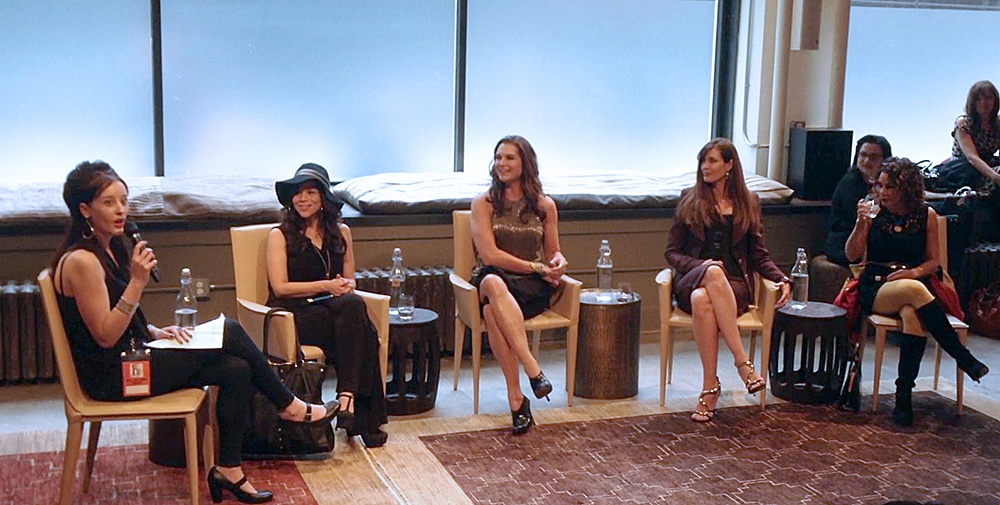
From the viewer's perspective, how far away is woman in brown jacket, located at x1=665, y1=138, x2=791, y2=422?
5062 mm

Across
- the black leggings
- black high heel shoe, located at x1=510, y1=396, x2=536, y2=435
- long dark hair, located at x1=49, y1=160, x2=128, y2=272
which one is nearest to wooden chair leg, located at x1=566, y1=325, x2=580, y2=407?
black high heel shoe, located at x1=510, y1=396, x2=536, y2=435

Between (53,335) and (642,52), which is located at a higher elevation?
(642,52)

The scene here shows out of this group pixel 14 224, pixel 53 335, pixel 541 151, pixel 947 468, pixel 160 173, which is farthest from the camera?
pixel 541 151

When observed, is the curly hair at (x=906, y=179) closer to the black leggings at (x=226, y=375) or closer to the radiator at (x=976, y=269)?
the radiator at (x=976, y=269)

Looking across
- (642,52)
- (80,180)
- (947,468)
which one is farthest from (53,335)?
(642,52)

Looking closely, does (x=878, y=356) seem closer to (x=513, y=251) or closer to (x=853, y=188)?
(x=853, y=188)

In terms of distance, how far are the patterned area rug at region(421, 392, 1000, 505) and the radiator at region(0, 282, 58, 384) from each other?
182cm

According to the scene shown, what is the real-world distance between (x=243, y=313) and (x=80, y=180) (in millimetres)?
1124

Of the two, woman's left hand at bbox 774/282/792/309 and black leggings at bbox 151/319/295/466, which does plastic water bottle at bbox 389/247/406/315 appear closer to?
black leggings at bbox 151/319/295/466

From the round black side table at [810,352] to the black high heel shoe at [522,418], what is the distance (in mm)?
1234

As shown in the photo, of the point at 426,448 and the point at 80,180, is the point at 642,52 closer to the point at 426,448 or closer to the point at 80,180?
the point at 426,448

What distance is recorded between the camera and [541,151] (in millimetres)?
6848

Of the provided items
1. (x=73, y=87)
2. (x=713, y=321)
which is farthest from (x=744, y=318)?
(x=73, y=87)

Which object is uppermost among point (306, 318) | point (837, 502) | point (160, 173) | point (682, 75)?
point (682, 75)
